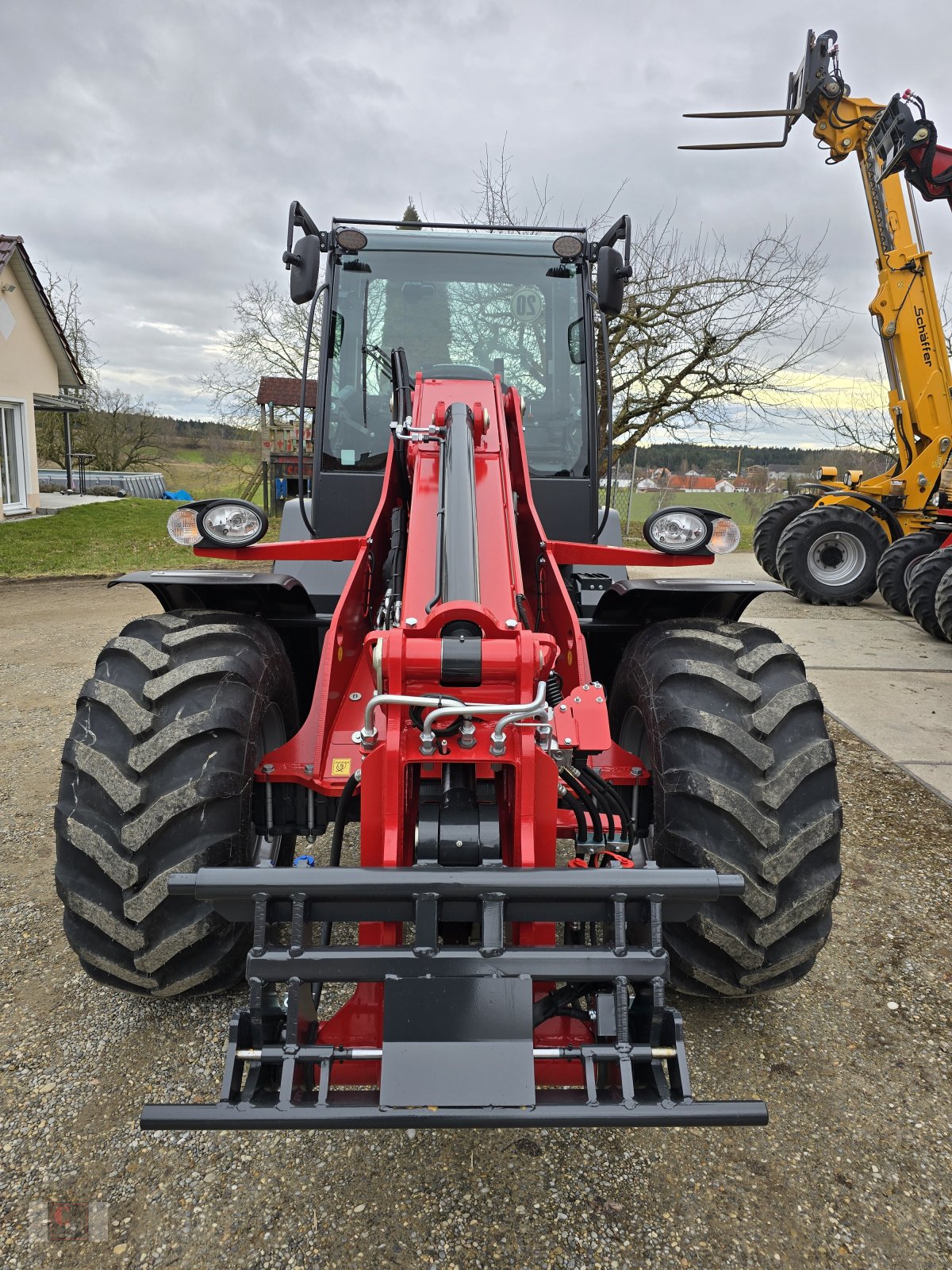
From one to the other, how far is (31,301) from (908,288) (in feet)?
64.9

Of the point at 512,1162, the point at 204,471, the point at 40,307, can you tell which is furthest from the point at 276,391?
the point at 512,1162

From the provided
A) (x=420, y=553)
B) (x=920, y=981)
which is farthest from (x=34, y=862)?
(x=920, y=981)

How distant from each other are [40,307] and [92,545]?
29.7ft

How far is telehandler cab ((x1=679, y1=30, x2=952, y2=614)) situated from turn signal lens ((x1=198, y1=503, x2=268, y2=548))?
9.02m

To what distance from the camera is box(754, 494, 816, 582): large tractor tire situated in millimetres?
12781

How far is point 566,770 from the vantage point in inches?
96.4

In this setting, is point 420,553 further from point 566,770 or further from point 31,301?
point 31,301

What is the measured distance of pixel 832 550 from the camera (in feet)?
38.3

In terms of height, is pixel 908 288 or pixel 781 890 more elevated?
pixel 908 288

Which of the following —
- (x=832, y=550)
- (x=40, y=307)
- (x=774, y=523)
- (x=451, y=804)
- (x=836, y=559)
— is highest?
(x=40, y=307)

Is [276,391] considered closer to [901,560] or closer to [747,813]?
[901,560]

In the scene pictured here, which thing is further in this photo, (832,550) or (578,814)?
(832,550)

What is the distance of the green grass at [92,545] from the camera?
1368cm

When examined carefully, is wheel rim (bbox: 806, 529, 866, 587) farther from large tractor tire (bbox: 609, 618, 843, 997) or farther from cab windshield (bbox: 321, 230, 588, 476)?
large tractor tire (bbox: 609, 618, 843, 997)
